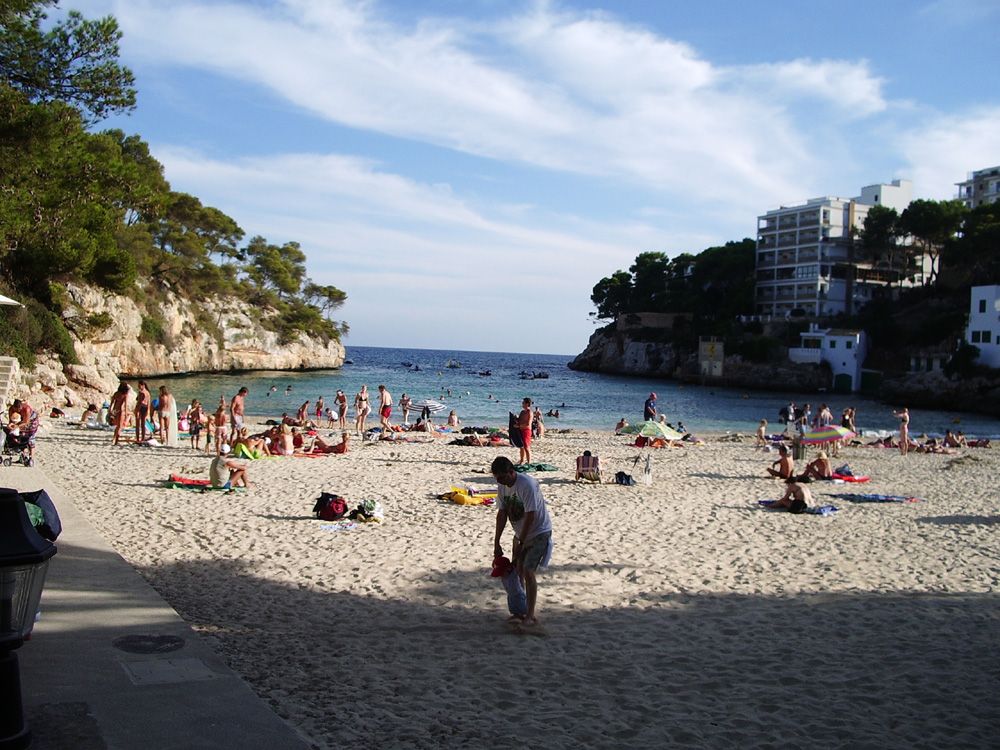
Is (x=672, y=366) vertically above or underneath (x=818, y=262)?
underneath

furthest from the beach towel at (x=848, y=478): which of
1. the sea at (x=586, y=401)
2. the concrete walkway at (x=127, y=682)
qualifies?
the sea at (x=586, y=401)

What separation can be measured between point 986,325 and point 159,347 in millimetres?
57868

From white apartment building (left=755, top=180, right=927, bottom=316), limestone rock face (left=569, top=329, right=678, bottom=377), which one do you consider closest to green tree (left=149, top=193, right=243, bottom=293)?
limestone rock face (left=569, top=329, right=678, bottom=377)

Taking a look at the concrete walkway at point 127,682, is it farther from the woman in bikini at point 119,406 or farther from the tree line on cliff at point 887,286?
the tree line on cliff at point 887,286

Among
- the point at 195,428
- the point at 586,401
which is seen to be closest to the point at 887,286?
the point at 586,401

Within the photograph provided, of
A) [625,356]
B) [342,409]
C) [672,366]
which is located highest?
[625,356]

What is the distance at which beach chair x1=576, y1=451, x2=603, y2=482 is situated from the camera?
1562 cm

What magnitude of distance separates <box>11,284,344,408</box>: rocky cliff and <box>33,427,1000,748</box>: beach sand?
1719 centimetres

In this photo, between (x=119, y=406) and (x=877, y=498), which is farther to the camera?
(x=119, y=406)

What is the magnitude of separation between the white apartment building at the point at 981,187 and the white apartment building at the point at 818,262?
902 centimetres

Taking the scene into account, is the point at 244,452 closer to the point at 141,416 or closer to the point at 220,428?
the point at 220,428

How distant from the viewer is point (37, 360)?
95.0ft

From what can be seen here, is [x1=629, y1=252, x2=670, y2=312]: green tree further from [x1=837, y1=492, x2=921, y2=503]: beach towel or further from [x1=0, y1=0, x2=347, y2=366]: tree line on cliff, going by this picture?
[x1=837, y1=492, x2=921, y2=503]: beach towel

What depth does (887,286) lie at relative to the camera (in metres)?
81.4
